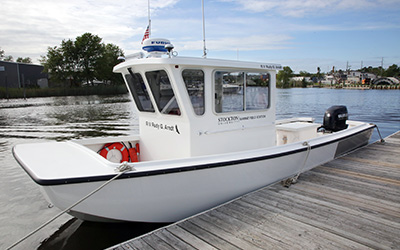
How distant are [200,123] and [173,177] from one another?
975 millimetres

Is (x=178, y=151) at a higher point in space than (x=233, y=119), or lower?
lower

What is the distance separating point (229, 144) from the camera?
436 cm

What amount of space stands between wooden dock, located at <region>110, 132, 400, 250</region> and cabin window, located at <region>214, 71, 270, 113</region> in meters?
1.34

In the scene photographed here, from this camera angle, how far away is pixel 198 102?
3988 millimetres

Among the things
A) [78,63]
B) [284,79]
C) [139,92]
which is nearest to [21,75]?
[78,63]

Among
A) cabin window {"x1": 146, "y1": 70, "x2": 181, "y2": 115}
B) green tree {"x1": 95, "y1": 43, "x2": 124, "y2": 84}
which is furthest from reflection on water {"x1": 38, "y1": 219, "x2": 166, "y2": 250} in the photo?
green tree {"x1": 95, "y1": 43, "x2": 124, "y2": 84}

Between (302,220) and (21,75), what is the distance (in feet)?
157

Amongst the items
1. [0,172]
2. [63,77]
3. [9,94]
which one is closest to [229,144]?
[0,172]

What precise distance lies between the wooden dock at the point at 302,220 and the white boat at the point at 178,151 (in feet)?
1.11

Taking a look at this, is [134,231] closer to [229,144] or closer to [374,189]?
[229,144]

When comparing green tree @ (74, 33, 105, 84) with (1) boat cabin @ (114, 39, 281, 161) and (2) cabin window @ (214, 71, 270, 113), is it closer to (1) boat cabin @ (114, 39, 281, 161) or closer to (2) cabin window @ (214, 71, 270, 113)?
(1) boat cabin @ (114, 39, 281, 161)

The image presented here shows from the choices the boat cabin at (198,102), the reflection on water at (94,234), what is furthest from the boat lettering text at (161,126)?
the reflection on water at (94,234)

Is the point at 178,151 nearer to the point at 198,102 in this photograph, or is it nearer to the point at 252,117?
the point at 198,102

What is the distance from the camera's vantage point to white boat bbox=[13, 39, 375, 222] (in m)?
3.18
